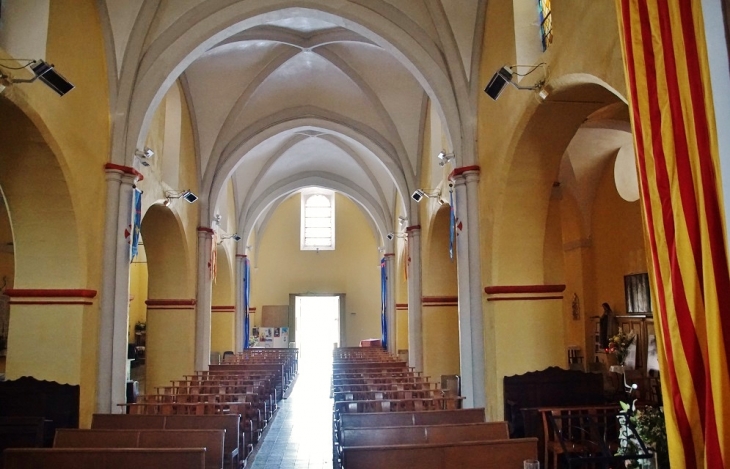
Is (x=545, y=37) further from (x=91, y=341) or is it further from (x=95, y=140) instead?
(x=91, y=341)

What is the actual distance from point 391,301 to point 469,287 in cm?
1371

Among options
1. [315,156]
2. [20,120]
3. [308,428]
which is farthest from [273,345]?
[20,120]

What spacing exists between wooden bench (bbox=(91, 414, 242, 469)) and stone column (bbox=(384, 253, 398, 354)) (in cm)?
1548

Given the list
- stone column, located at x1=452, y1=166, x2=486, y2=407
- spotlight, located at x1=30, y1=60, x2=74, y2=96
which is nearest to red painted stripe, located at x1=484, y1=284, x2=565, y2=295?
stone column, located at x1=452, y1=166, x2=486, y2=407

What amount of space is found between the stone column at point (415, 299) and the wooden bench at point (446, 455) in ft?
34.0

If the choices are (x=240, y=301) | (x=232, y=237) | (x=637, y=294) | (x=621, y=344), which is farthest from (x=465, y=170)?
(x=240, y=301)

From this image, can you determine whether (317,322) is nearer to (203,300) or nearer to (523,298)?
(203,300)

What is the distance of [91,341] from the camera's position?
8.67 metres

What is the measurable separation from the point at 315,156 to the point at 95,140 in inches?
540

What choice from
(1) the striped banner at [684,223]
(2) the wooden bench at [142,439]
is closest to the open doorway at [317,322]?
(2) the wooden bench at [142,439]

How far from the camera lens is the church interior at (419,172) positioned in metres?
3.43

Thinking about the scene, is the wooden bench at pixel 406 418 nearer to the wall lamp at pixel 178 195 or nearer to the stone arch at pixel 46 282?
the stone arch at pixel 46 282

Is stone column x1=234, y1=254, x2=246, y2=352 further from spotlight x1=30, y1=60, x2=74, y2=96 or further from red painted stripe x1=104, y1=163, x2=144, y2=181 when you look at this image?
spotlight x1=30, y1=60, x2=74, y2=96

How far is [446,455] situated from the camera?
5.23m
